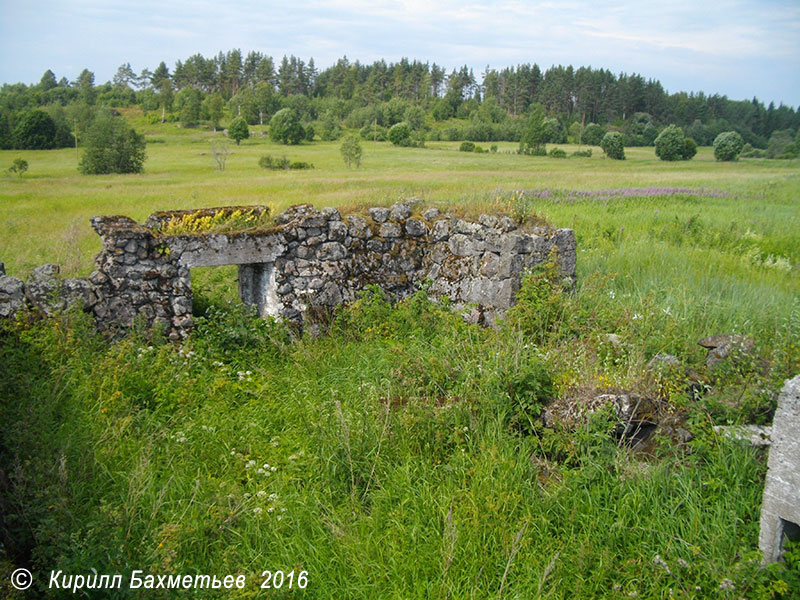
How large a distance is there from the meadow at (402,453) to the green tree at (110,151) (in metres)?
39.1

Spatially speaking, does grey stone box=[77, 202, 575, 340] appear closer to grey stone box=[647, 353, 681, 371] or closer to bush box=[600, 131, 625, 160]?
→ grey stone box=[647, 353, 681, 371]

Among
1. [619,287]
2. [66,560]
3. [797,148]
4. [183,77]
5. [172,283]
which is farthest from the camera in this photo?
[183,77]

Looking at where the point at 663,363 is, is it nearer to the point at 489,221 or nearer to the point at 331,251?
the point at 489,221

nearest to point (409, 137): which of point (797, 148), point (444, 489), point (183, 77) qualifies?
point (797, 148)

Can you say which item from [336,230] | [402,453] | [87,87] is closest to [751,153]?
[336,230]

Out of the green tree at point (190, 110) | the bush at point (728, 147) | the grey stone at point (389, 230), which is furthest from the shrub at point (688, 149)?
the grey stone at point (389, 230)

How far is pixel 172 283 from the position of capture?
7.18m

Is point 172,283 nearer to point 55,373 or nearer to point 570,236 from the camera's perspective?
point 55,373

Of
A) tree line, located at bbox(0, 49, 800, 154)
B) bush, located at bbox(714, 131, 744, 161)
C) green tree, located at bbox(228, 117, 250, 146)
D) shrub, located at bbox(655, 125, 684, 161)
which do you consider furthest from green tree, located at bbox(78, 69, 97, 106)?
bush, located at bbox(714, 131, 744, 161)

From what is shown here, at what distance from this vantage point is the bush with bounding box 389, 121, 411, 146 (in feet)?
252

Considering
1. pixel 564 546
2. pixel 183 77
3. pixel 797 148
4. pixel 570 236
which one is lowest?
pixel 564 546

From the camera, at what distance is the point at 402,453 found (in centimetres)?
471

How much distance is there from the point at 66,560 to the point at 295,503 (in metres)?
1.62

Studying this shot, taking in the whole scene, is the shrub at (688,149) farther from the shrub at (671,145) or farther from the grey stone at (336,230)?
the grey stone at (336,230)
